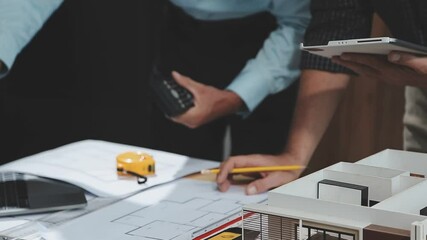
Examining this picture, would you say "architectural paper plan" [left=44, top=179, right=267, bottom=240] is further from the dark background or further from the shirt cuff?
the dark background

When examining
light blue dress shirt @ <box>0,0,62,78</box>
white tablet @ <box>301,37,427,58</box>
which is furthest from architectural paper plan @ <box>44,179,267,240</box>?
light blue dress shirt @ <box>0,0,62,78</box>

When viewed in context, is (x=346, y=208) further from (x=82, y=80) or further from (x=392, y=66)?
(x=82, y=80)

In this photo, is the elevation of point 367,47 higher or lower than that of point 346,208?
higher

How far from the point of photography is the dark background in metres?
2.73

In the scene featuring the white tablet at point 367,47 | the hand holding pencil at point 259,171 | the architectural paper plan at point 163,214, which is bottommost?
the architectural paper plan at point 163,214

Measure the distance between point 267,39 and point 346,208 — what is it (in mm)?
972

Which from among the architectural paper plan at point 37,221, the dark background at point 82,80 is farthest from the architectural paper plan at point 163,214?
the dark background at point 82,80

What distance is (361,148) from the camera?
2.56 meters

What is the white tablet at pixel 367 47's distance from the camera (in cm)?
105

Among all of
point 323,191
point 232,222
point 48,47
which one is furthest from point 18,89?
point 323,191

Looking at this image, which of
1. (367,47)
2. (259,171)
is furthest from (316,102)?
(367,47)

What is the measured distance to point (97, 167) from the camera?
1.39 m

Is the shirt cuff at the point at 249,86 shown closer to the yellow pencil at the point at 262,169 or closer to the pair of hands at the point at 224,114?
the pair of hands at the point at 224,114

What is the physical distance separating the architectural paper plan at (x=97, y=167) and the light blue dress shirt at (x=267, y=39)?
295 mm
